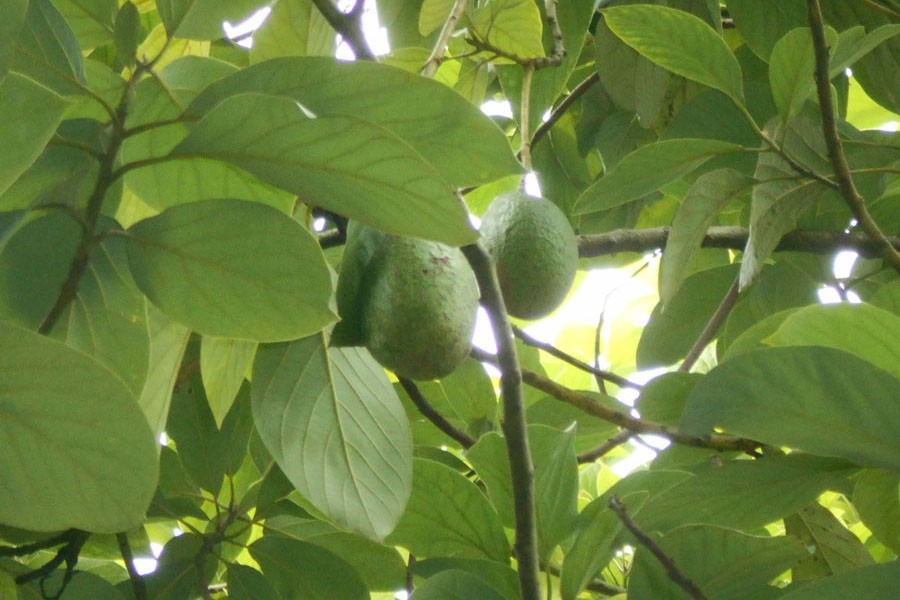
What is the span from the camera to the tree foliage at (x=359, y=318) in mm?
560

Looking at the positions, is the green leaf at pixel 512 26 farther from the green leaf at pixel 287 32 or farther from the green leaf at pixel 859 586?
the green leaf at pixel 859 586

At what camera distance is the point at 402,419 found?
83 cm

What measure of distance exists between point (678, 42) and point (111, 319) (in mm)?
550

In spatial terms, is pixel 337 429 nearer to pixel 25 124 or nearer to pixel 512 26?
pixel 25 124

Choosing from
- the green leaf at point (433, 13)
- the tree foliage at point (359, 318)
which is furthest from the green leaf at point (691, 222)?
the green leaf at point (433, 13)

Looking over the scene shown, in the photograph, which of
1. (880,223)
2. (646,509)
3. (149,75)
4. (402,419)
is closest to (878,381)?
(646,509)

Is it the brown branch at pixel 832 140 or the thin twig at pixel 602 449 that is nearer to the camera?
the brown branch at pixel 832 140

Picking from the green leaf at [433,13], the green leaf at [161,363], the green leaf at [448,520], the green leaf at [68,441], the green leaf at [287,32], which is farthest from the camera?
the green leaf at [433,13]

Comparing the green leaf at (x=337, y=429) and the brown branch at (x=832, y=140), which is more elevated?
the brown branch at (x=832, y=140)

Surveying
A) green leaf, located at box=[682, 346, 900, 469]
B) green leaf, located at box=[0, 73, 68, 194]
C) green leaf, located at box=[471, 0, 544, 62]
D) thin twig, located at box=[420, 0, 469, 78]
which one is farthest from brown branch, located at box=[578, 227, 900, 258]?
green leaf, located at box=[0, 73, 68, 194]

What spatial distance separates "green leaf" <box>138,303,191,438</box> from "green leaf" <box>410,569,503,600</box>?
219mm

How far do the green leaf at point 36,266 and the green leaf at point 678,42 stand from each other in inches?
20.2

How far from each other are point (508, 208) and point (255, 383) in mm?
265

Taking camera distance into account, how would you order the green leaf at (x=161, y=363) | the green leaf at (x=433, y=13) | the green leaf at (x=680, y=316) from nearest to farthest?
the green leaf at (x=161, y=363) → the green leaf at (x=433, y=13) → the green leaf at (x=680, y=316)
